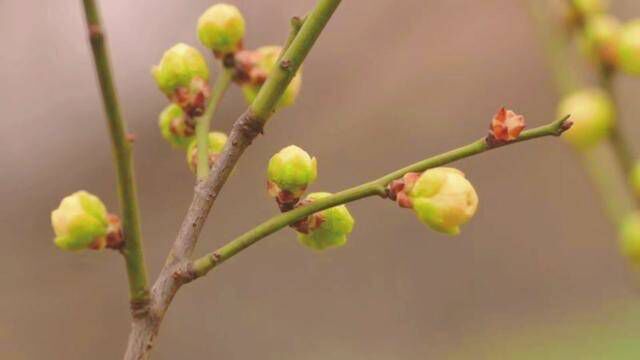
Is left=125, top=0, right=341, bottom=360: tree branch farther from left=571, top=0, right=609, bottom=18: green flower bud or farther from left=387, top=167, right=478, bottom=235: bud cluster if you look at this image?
left=571, top=0, right=609, bottom=18: green flower bud

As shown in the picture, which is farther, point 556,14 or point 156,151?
point 156,151

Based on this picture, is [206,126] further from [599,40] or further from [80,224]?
[599,40]

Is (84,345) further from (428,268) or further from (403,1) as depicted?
(403,1)

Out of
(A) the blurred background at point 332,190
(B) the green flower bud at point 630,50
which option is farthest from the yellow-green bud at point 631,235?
(A) the blurred background at point 332,190

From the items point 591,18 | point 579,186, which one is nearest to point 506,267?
point 579,186

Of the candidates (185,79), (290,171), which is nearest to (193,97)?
(185,79)

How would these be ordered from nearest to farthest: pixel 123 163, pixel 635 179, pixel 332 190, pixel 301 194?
pixel 123 163
pixel 301 194
pixel 635 179
pixel 332 190
